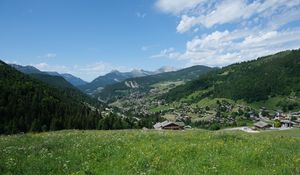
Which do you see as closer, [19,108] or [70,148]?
[70,148]

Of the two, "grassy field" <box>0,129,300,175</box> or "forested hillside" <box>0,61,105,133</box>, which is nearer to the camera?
"grassy field" <box>0,129,300,175</box>

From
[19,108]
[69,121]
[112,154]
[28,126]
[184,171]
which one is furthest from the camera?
[19,108]

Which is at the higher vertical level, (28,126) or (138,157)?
(138,157)

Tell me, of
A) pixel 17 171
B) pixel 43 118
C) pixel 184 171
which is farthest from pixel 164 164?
pixel 43 118

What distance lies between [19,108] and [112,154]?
574 feet

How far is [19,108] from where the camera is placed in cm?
17962

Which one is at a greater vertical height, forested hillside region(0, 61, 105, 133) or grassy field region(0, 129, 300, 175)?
grassy field region(0, 129, 300, 175)

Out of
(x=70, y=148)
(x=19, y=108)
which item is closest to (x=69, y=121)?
(x=19, y=108)

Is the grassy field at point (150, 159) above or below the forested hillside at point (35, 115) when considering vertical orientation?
above

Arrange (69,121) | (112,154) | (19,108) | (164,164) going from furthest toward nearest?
(19,108)
(69,121)
(112,154)
(164,164)

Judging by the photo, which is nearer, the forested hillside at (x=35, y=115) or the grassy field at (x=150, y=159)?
the grassy field at (x=150, y=159)

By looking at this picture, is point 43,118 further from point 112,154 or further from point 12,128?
point 112,154

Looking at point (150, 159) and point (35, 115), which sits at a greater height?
point (150, 159)

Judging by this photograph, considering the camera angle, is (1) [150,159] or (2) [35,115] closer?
(1) [150,159]
